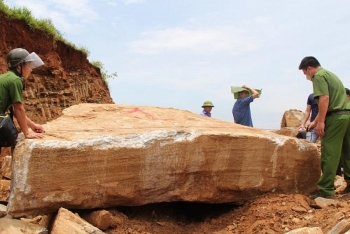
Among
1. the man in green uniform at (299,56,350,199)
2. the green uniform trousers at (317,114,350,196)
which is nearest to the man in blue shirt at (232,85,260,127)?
the man in green uniform at (299,56,350,199)

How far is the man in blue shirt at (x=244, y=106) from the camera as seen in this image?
6.12 m

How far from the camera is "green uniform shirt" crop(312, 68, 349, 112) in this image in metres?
4.69

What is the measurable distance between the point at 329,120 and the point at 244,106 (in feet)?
5.31

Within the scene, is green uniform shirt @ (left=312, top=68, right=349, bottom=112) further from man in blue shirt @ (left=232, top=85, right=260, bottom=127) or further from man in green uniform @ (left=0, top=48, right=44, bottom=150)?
man in green uniform @ (left=0, top=48, right=44, bottom=150)

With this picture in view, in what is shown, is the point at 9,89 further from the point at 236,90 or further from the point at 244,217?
the point at 236,90

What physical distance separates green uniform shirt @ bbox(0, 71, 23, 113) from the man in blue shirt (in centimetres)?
324

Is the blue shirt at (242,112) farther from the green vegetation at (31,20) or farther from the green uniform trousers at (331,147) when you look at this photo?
the green vegetation at (31,20)

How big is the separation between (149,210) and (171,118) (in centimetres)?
116

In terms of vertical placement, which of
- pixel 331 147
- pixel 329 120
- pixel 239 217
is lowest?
pixel 239 217

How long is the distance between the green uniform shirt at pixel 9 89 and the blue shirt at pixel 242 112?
10.6 feet

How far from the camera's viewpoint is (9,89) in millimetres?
3971

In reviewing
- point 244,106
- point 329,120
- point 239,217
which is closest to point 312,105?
point 244,106

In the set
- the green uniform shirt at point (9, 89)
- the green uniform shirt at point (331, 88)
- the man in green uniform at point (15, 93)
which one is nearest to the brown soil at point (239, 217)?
the green uniform shirt at point (331, 88)

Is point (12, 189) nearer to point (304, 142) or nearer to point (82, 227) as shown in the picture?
point (82, 227)
